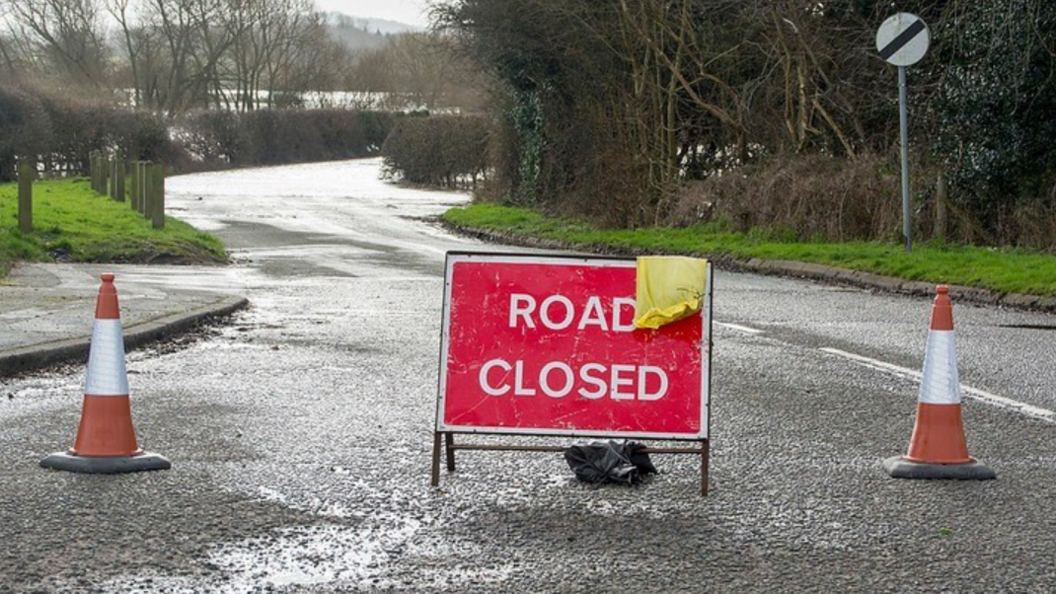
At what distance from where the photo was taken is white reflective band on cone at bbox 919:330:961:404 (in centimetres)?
691

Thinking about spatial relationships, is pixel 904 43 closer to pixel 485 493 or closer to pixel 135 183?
pixel 485 493

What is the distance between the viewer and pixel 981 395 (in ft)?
30.0

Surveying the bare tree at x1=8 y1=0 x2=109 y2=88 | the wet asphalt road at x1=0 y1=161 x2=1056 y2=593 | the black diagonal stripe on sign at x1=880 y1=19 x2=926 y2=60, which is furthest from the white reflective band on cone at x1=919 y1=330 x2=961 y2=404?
the bare tree at x1=8 y1=0 x2=109 y2=88

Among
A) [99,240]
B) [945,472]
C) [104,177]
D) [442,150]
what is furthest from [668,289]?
[442,150]

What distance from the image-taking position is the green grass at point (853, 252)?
54.9 feet

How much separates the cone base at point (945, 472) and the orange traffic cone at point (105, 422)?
3.24 meters

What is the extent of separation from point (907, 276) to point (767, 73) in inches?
391

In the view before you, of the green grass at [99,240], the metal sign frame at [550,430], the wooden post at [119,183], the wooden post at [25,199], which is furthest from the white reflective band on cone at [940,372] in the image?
the wooden post at [119,183]

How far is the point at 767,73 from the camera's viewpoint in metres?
26.9

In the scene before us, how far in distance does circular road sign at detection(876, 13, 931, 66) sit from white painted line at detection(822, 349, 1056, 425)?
30.6 feet

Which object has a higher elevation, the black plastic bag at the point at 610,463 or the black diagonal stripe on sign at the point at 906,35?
the black diagonal stripe on sign at the point at 906,35

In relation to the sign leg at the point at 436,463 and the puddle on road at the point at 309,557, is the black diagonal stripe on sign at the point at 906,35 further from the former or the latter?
the puddle on road at the point at 309,557

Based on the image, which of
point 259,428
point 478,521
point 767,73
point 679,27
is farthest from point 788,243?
point 478,521

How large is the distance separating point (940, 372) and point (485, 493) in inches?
84.6
